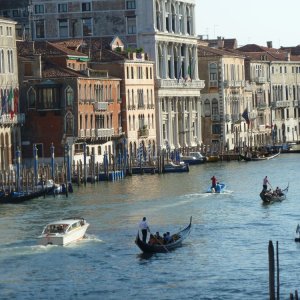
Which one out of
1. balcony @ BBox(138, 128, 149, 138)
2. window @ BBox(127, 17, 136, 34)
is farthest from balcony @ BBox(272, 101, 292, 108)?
balcony @ BBox(138, 128, 149, 138)

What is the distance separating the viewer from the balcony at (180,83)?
3070 inches

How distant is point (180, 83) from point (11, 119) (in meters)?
18.6

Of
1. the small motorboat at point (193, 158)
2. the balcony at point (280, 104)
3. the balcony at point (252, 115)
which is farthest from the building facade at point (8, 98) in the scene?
the balcony at point (280, 104)

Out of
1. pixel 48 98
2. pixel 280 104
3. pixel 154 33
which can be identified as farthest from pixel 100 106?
pixel 280 104

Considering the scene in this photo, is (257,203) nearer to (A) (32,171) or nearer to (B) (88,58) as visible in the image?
(A) (32,171)

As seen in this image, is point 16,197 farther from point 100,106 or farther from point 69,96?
point 100,106

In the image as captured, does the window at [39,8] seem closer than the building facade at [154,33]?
No

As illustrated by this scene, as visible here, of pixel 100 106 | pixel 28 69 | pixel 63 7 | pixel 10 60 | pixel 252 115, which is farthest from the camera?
pixel 252 115

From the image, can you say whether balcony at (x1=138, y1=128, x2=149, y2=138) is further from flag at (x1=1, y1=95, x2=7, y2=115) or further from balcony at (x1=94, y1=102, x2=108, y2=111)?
flag at (x1=1, y1=95, x2=7, y2=115)

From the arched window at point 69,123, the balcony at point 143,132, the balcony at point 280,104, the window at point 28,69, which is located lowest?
the balcony at point 143,132

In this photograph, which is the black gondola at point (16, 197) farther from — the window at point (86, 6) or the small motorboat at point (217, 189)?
the window at point (86, 6)

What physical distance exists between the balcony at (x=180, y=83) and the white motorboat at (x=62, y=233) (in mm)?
37763

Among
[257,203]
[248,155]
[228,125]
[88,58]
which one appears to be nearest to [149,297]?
[257,203]

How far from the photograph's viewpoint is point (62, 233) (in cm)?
3938
